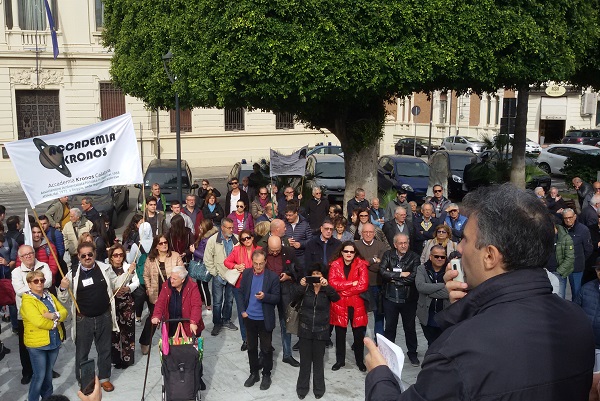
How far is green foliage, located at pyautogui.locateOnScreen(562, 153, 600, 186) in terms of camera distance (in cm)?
2128

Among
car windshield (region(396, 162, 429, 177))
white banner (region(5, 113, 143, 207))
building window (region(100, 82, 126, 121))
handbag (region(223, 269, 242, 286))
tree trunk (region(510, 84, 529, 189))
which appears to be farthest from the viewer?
building window (region(100, 82, 126, 121))

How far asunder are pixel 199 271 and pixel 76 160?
8.74ft

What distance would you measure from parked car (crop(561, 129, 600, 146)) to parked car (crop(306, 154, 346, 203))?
73.3 ft

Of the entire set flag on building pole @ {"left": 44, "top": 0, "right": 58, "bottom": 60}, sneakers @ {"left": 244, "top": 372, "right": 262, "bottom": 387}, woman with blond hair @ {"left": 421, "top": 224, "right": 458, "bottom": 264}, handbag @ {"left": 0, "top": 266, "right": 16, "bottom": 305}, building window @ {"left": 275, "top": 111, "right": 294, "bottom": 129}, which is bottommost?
sneakers @ {"left": 244, "top": 372, "right": 262, "bottom": 387}

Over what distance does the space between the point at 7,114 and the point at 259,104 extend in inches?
744

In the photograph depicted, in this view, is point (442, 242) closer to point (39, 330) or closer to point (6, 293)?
point (39, 330)

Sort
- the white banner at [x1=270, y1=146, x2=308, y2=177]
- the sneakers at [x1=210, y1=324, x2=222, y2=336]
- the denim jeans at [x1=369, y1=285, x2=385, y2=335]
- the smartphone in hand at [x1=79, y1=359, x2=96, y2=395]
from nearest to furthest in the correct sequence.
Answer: the smartphone in hand at [x1=79, y1=359, x2=96, y2=395]
the denim jeans at [x1=369, y1=285, x2=385, y2=335]
the sneakers at [x1=210, y1=324, x2=222, y2=336]
the white banner at [x1=270, y1=146, x2=308, y2=177]

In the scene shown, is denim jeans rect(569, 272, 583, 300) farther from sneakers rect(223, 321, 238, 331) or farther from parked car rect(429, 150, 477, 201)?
parked car rect(429, 150, 477, 201)

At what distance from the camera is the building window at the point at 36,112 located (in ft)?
96.4

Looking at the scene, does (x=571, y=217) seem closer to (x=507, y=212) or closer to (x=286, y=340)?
(x=286, y=340)

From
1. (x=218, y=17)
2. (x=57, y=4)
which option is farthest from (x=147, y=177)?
(x=57, y=4)

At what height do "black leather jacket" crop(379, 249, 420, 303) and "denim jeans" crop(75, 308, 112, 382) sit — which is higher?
"black leather jacket" crop(379, 249, 420, 303)

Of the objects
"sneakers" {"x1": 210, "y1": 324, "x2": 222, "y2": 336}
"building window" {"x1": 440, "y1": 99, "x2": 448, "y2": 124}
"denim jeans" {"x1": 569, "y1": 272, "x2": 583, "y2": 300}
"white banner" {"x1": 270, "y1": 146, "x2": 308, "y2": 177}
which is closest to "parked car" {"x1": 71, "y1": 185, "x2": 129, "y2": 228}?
"white banner" {"x1": 270, "y1": 146, "x2": 308, "y2": 177}

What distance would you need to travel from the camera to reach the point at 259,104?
14219 mm
